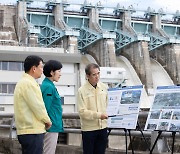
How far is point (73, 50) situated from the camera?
45.3 meters

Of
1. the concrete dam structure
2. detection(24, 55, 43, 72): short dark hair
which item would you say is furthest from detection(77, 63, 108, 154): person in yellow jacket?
the concrete dam structure

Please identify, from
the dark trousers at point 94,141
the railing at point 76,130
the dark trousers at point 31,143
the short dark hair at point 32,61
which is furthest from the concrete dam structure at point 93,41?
the dark trousers at point 31,143

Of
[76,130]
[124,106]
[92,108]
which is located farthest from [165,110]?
[76,130]

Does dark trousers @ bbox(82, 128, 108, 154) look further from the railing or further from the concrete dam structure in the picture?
the concrete dam structure

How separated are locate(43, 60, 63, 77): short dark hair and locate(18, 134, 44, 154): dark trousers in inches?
39.7

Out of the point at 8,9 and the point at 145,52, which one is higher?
the point at 8,9

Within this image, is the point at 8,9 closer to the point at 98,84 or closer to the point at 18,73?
the point at 18,73

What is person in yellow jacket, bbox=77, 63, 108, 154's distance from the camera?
5543 millimetres

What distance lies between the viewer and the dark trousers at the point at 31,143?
15.0 feet

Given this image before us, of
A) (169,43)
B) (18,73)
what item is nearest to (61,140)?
(18,73)

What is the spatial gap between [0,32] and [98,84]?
150ft

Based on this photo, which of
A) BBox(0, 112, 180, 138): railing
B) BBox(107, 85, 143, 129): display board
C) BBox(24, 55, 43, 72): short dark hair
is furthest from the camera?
BBox(0, 112, 180, 138): railing

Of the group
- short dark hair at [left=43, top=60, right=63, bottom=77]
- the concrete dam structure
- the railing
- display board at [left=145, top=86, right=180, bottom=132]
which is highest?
the concrete dam structure

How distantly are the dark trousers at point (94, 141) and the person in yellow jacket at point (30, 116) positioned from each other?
1032mm
